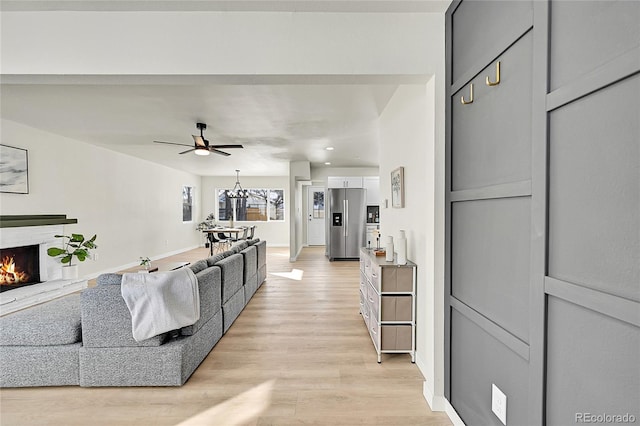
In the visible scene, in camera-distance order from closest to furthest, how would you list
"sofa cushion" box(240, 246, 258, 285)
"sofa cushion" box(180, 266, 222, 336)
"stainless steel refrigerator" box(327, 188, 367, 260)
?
1. "sofa cushion" box(180, 266, 222, 336)
2. "sofa cushion" box(240, 246, 258, 285)
3. "stainless steel refrigerator" box(327, 188, 367, 260)

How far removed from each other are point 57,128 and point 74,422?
4.57m

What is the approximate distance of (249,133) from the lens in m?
5.10

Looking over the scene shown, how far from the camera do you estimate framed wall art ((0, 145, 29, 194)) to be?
4.34m

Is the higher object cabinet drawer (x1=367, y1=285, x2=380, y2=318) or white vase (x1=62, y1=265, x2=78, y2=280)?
cabinet drawer (x1=367, y1=285, x2=380, y2=318)

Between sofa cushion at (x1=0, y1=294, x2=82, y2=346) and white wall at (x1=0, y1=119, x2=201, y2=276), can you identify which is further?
white wall at (x1=0, y1=119, x2=201, y2=276)

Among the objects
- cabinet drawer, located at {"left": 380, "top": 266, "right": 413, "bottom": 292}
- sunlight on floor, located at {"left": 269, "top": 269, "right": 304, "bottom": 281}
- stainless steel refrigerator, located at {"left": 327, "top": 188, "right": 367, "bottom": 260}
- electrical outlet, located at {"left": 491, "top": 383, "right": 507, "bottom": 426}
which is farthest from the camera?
stainless steel refrigerator, located at {"left": 327, "top": 188, "right": 367, "bottom": 260}

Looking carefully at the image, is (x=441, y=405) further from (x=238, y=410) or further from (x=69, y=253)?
(x=69, y=253)

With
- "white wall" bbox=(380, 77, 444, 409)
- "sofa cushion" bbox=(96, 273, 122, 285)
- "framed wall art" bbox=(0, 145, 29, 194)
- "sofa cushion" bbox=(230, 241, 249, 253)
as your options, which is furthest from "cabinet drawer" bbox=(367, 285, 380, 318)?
"framed wall art" bbox=(0, 145, 29, 194)

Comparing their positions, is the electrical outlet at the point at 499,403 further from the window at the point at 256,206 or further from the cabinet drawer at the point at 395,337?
the window at the point at 256,206

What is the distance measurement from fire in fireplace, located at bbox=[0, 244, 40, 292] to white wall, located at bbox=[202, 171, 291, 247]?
261 inches

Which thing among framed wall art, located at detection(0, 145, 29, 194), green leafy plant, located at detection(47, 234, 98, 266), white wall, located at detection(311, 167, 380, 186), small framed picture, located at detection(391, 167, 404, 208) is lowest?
green leafy plant, located at detection(47, 234, 98, 266)

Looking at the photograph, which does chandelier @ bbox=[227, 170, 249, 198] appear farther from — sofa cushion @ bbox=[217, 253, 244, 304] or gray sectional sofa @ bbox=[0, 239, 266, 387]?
gray sectional sofa @ bbox=[0, 239, 266, 387]

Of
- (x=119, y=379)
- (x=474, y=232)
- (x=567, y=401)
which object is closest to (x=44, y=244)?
(x=119, y=379)

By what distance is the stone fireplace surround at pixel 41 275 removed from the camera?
421 cm
